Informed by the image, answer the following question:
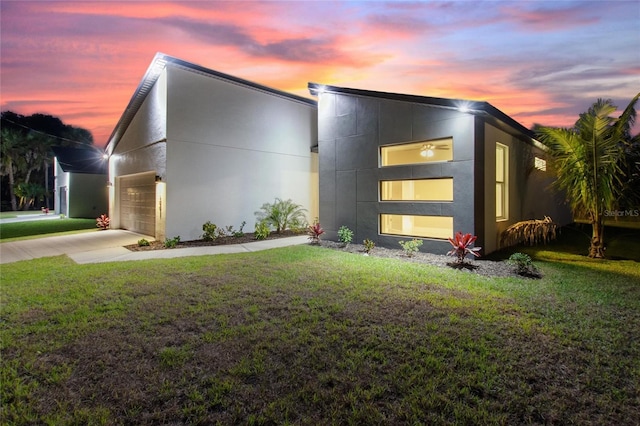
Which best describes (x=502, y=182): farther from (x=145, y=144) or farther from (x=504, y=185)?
(x=145, y=144)

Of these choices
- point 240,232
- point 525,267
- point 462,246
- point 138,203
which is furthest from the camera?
point 138,203

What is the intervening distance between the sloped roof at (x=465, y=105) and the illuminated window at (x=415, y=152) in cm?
89

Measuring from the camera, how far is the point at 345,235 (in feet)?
32.8

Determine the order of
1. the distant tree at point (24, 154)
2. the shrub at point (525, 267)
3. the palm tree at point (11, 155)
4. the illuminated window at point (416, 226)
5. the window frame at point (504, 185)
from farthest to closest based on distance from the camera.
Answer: the distant tree at point (24, 154) < the palm tree at point (11, 155) < the illuminated window at point (416, 226) < the window frame at point (504, 185) < the shrub at point (525, 267)

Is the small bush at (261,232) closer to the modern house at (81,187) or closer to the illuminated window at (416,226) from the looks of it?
the illuminated window at (416,226)

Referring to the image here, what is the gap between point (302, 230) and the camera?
44.9ft

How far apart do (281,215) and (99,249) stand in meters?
6.26

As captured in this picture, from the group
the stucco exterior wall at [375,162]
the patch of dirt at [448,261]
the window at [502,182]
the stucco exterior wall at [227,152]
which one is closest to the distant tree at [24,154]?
the stucco exterior wall at [227,152]

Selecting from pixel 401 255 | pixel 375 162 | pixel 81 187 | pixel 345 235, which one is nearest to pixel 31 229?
pixel 81 187

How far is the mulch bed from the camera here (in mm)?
6727

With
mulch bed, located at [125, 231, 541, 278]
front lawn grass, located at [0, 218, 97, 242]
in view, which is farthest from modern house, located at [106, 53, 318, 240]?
front lawn grass, located at [0, 218, 97, 242]

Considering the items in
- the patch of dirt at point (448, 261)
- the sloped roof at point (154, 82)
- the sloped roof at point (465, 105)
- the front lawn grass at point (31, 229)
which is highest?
the sloped roof at point (154, 82)

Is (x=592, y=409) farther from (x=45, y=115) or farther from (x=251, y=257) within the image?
(x=45, y=115)

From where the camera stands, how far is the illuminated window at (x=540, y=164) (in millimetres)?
11648
